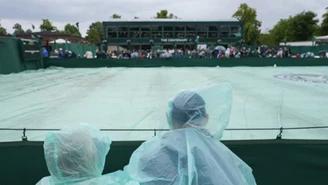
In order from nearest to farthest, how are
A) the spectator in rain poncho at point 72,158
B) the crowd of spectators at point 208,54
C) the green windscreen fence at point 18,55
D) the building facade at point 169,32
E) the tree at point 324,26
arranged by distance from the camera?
the spectator in rain poncho at point 72,158, the green windscreen fence at point 18,55, the crowd of spectators at point 208,54, the building facade at point 169,32, the tree at point 324,26

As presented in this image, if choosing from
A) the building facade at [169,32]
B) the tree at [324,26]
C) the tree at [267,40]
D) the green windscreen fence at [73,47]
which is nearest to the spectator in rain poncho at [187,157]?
the green windscreen fence at [73,47]

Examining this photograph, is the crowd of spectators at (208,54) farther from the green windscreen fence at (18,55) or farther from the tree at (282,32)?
the tree at (282,32)

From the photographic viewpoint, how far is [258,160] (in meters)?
2.78

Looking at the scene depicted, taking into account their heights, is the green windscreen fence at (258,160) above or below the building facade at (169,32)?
below

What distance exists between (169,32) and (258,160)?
1216 inches

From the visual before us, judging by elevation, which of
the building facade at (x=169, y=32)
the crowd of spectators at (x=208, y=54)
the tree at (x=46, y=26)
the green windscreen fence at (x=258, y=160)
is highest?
the tree at (x=46, y=26)

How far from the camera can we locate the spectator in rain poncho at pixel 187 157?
53.4 inches

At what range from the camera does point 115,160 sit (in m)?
2.71

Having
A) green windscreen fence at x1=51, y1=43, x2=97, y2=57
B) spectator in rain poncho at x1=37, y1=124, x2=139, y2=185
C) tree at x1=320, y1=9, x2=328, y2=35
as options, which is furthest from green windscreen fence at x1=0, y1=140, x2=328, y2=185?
tree at x1=320, y1=9, x2=328, y2=35

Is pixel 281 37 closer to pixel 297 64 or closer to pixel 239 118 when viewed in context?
pixel 297 64

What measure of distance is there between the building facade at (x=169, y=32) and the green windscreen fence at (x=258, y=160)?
97.5 ft

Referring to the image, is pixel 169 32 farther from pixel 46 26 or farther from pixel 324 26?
pixel 46 26

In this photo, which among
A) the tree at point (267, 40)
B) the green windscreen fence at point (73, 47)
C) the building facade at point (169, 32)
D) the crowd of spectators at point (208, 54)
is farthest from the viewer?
the tree at point (267, 40)

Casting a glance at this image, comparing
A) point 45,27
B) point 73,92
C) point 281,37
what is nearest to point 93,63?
point 73,92
